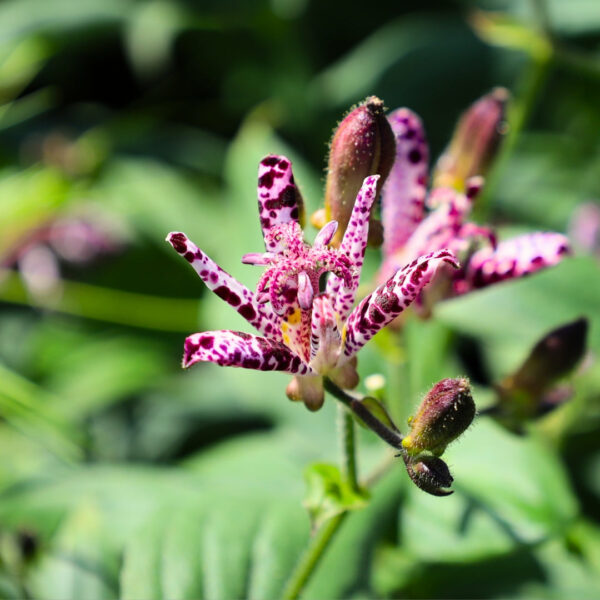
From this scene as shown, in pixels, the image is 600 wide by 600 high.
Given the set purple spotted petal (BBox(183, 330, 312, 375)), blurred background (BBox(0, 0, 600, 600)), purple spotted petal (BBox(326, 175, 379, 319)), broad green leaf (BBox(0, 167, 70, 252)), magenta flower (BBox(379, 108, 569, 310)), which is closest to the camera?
purple spotted petal (BBox(183, 330, 312, 375))

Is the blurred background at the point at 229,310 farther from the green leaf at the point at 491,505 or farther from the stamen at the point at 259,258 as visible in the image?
the stamen at the point at 259,258

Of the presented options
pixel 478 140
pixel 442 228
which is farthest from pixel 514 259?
pixel 478 140

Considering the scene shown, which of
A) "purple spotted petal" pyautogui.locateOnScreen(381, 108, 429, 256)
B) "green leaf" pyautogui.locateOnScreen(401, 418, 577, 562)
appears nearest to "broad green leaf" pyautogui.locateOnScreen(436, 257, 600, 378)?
"green leaf" pyautogui.locateOnScreen(401, 418, 577, 562)

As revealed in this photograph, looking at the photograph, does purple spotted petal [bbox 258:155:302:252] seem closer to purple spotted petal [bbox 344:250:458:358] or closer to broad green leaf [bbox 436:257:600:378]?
purple spotted petal [bbox 344:250:458:358]

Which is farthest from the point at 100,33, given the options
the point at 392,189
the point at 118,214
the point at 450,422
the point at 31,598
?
the point at 450,422

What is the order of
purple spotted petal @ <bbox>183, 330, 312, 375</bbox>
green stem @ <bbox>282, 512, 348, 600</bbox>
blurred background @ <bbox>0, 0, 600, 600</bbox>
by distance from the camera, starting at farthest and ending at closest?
1. blurred background @ <bbox>0, 0, 600, 600</bbox>
2. green stem @ <bbox>282, 512, 348, 600</bbox>
3. purple spotted petal @ <bbox>183, 330, 312, 375</bbox>

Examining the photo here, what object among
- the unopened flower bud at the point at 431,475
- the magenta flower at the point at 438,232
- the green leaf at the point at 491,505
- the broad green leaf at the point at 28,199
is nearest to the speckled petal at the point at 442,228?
the magenta flower at the point at 438,232
